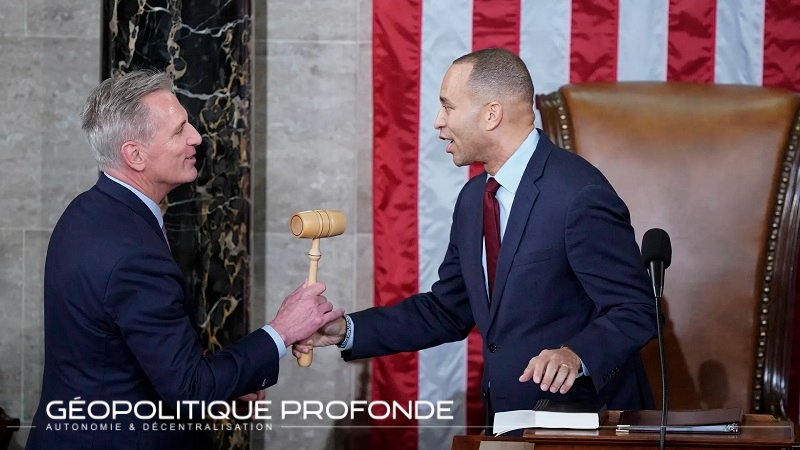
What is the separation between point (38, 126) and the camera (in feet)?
13.7

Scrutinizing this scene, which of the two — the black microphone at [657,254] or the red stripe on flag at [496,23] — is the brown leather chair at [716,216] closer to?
the red stripe on flag at [496,23]

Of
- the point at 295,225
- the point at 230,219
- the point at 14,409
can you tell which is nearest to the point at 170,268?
the point at 295,225

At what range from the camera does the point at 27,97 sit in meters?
4.17

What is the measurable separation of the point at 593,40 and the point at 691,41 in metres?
0.39

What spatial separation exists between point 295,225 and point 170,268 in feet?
1.47

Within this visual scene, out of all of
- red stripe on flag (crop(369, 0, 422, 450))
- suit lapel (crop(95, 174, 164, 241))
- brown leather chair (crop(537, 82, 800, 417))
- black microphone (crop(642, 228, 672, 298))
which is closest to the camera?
black microphone (crop(642, 228, 672, 298))

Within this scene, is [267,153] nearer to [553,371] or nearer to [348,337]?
[348,337]

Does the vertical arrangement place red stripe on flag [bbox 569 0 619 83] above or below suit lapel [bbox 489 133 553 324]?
above

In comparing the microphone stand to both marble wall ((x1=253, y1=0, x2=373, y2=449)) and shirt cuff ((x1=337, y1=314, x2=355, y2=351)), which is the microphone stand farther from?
marble wall ((x1=253, y1=0, x2=373, y2=449))

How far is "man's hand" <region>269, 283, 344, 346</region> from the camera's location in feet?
9.13

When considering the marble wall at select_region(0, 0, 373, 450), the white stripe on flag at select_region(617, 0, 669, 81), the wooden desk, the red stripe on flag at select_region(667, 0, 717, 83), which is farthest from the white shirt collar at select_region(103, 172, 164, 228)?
the red stripe on flag at select_region(667, 0, 717, 83)

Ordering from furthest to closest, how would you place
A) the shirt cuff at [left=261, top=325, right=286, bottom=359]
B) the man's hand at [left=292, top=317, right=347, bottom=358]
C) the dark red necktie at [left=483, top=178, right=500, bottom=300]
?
the man's hand at [left=292, top=317, right=347, bottom=358] → the dark red necktie at [left=483, top=178, right=500, bottom=300] → the shirt cuff at [left=261, top=325, right=286, bottom=359]

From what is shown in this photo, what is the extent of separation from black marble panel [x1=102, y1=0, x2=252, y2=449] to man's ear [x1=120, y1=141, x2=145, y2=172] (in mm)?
1196

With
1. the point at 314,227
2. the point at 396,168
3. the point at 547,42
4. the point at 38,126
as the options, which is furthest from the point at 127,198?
the point at 547,42
